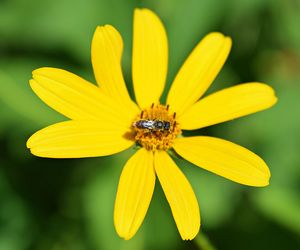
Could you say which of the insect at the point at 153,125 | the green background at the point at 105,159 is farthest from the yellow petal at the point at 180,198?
the green background at the point at 105,159

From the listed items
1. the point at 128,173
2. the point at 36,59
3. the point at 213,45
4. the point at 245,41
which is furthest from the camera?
the point at 245,41

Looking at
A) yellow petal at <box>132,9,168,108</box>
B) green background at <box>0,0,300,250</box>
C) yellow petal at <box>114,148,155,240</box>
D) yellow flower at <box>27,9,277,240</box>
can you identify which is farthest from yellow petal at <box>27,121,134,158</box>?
green background at <box>0,0,300,250</box>

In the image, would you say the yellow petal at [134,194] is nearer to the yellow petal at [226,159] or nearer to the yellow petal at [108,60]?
the yellow petal at [226,159]

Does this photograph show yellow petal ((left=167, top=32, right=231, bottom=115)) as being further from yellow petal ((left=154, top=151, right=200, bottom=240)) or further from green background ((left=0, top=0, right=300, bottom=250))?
green background ((left=0, top=0, right=300, bottom=250))

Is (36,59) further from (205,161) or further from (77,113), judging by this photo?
(205,161)

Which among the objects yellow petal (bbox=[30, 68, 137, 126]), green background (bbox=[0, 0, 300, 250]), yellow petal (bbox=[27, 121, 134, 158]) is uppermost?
yellow petal (bbox=[30, 68, 137, 126])

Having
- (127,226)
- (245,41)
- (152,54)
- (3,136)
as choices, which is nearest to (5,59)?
(3,136)
